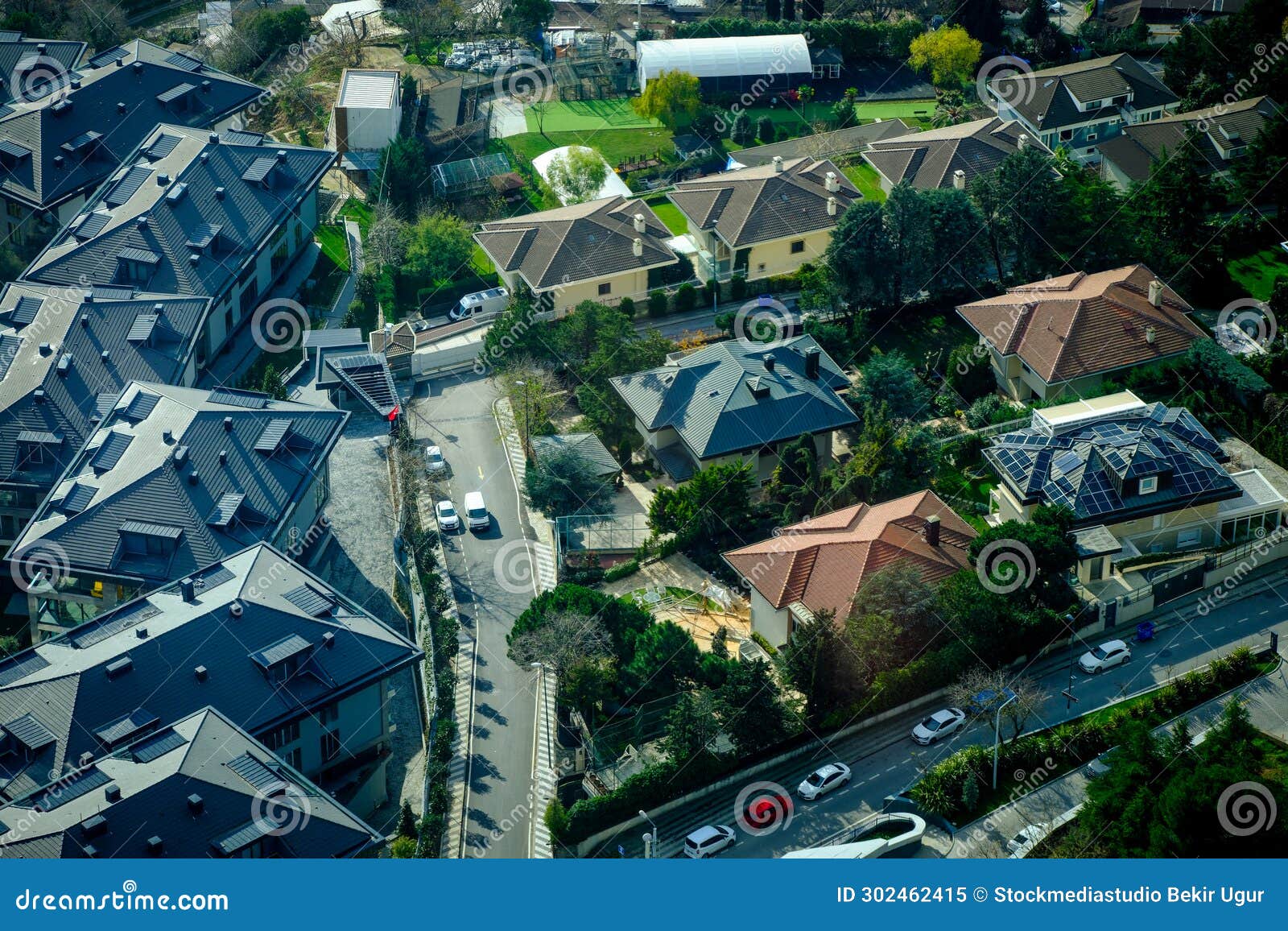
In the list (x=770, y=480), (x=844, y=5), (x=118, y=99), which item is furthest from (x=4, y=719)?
(x=844, y=5)

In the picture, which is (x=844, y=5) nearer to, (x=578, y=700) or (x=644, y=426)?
(x=644, y=426)

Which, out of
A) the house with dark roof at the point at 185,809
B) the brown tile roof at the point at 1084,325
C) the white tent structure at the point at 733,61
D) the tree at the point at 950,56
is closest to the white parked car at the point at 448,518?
the house with dark roof at the point at 185,809

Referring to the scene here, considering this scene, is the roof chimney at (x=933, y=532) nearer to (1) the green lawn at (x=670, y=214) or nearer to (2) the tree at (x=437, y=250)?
(1) the green lawn at (x=670, y=214)

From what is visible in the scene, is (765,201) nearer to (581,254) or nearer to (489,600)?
(581,254)

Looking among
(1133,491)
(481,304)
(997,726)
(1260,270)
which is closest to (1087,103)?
(1260,270)

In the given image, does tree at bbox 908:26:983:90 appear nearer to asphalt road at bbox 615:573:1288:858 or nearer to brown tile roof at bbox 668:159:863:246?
brown tile roof at bbox 668:159:863:246

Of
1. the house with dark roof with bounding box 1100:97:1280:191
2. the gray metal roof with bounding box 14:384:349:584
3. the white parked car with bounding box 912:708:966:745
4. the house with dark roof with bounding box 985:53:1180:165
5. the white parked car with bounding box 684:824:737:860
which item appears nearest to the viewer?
the white parked car with bounding box 684:824:737:860

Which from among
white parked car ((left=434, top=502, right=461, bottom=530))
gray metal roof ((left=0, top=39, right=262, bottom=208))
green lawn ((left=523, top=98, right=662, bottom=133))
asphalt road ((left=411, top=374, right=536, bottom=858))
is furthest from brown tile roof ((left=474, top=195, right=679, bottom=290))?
gray metal roof ((left=0, top=39, right=262, bottom=208))

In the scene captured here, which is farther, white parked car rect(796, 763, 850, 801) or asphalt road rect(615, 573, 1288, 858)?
white parked car rect(796, 763, 850, 801)
